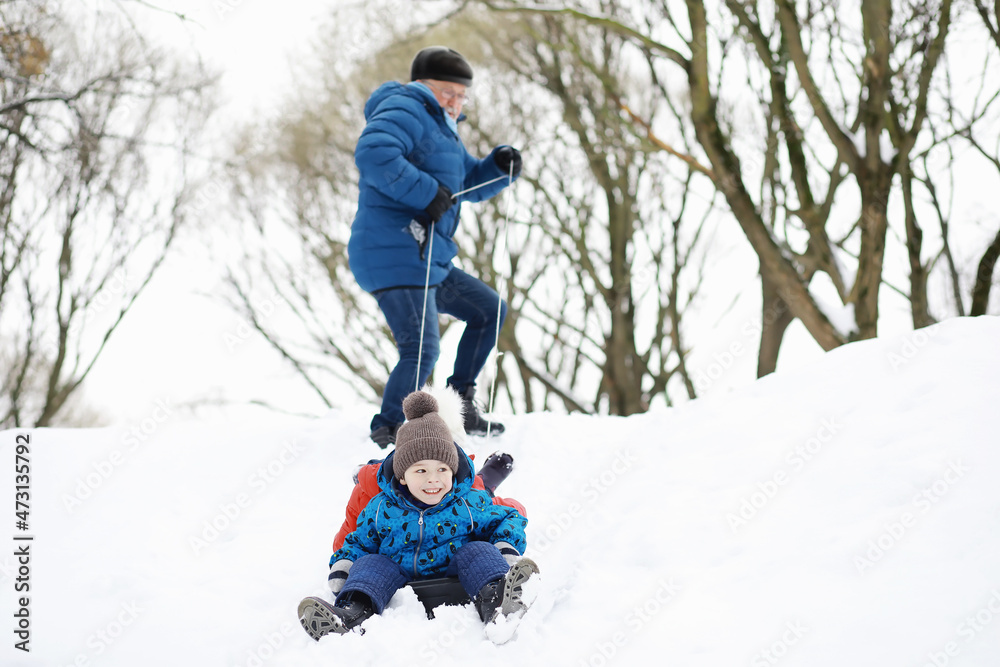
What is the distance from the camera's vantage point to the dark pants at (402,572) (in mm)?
2230

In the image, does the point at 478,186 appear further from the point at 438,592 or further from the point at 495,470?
the point at 438,592

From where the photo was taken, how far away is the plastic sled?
2.33 m

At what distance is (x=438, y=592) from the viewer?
2.33m

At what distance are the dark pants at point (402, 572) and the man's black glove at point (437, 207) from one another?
1.78 metres

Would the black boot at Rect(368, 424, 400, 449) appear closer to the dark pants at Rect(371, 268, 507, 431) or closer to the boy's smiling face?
the dark pants at Rect(371, 268, 507, 431)

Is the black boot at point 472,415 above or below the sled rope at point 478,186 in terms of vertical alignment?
below

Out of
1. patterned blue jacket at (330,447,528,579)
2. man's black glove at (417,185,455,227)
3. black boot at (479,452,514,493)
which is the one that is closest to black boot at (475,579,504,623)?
patterned blue jacket at (330,447,528,579)

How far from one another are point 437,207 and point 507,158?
629 mm

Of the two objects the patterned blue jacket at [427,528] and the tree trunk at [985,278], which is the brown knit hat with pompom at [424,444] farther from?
the tree trunk at [985,278]

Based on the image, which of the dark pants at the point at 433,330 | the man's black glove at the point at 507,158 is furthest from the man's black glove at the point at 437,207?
the man's black glove at the point at 507,158

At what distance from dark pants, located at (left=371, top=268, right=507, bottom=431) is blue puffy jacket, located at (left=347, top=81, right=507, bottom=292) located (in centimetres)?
10

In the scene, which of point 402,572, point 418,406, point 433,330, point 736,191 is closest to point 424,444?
point 418,406

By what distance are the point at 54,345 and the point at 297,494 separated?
678cm

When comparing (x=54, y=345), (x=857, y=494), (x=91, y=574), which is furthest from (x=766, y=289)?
(x=54, y=345)
